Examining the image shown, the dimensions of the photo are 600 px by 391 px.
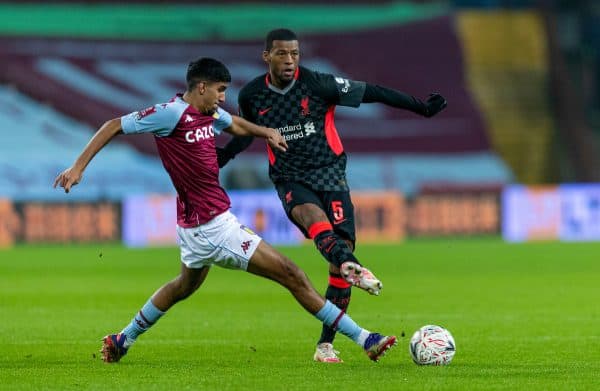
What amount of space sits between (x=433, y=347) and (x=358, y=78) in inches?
1111

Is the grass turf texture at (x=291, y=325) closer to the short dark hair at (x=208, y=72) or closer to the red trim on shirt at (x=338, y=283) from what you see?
the red trim on shirt at (x=338, y=283)

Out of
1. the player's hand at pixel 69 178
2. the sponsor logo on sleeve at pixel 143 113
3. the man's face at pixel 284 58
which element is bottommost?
the player's hand at pixel 69 178

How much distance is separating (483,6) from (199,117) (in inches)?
1195

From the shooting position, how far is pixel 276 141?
27.8 ft

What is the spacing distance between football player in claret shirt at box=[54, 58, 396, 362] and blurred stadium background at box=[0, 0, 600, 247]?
2297 centimetres

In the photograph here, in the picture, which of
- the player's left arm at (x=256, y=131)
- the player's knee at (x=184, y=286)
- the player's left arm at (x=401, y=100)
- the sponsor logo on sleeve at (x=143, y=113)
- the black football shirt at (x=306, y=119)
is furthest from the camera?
the black football shirt at (x=306, y=119)

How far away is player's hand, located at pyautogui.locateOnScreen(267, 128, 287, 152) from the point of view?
333 inches

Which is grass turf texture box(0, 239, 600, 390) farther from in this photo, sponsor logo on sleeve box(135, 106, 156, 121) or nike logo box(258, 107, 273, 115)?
nike logo box(258, 107, 273, 115)

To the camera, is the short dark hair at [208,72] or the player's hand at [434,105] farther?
the player's hand at [434,105]

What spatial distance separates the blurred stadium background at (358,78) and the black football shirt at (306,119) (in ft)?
73.3

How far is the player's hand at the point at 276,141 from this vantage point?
845 cm

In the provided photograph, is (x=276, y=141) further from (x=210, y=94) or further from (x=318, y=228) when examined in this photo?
(x=318, y=228)

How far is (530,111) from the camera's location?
119ft

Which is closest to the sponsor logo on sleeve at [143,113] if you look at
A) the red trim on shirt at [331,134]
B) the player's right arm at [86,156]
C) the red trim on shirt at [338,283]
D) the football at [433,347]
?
the player's right arm at [86,156]
